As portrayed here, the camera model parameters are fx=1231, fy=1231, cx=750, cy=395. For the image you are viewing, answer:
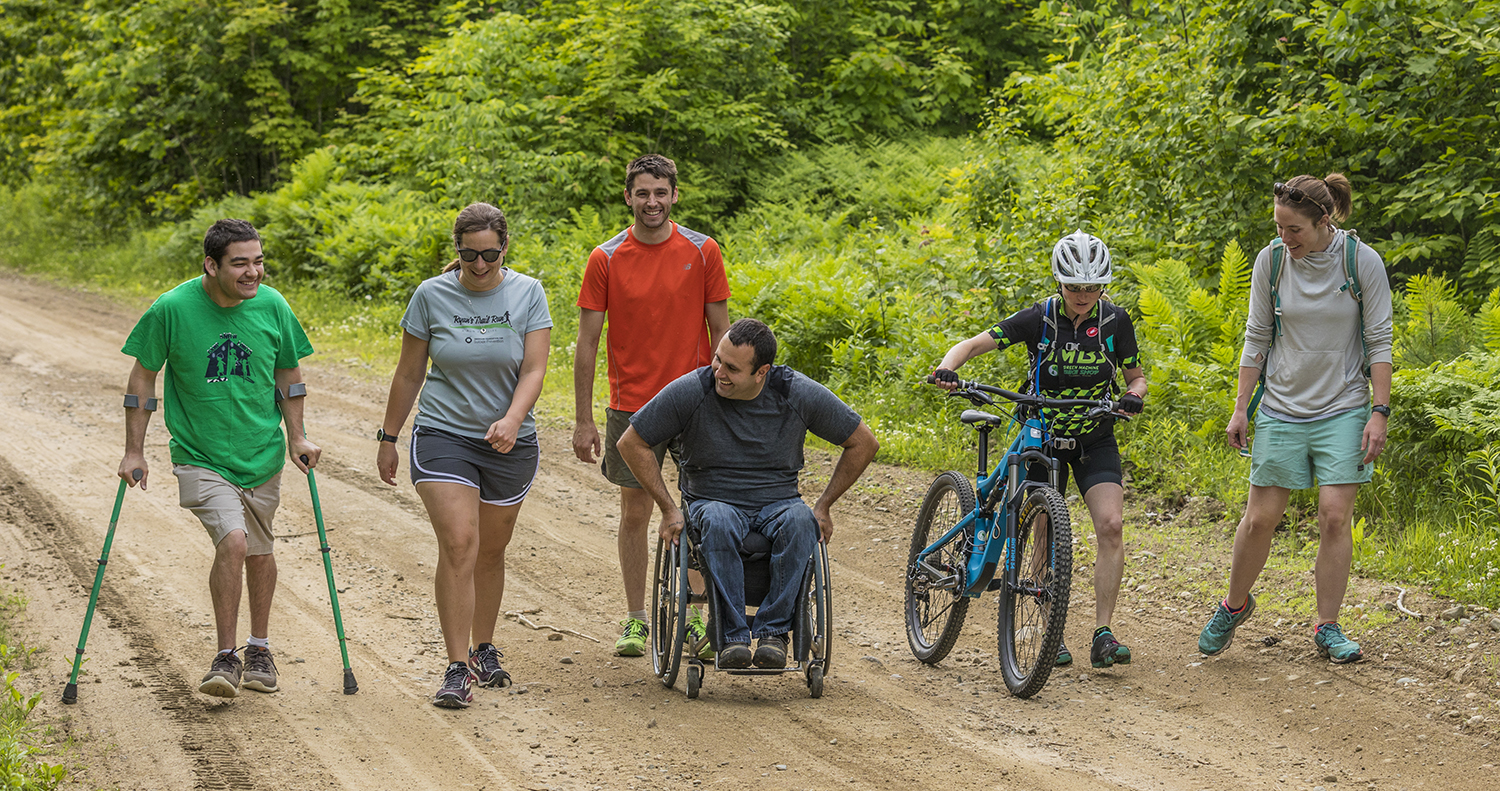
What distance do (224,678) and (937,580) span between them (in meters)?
3.12

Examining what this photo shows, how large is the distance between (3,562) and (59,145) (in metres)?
Answer: 18.9

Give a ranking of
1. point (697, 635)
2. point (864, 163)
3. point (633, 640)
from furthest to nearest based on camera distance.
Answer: point (864, 163)
point (633, 640)
point (697, 635)

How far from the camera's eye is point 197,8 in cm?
2062

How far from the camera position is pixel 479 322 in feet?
17.0

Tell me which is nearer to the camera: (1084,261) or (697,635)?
(697,635)

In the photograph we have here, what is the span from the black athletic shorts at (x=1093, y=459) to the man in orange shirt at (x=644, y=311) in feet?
5.46

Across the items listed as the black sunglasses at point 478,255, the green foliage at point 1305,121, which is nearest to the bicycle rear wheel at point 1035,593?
the black sunglasses at point 478,255

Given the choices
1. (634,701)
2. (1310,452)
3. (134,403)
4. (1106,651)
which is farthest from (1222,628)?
(134,403)

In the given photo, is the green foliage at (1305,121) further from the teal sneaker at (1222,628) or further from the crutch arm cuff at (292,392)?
the crutch arm cuff at (292,392)

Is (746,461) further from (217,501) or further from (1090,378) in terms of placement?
(217,501)

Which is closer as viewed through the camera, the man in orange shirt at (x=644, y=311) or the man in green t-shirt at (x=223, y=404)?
the man in green t-shirt at (x=223, y=404)

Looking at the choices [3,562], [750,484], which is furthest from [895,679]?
[3,562]

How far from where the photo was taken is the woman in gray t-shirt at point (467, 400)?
507 cm

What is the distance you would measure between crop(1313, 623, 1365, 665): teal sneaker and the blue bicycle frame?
146cm
